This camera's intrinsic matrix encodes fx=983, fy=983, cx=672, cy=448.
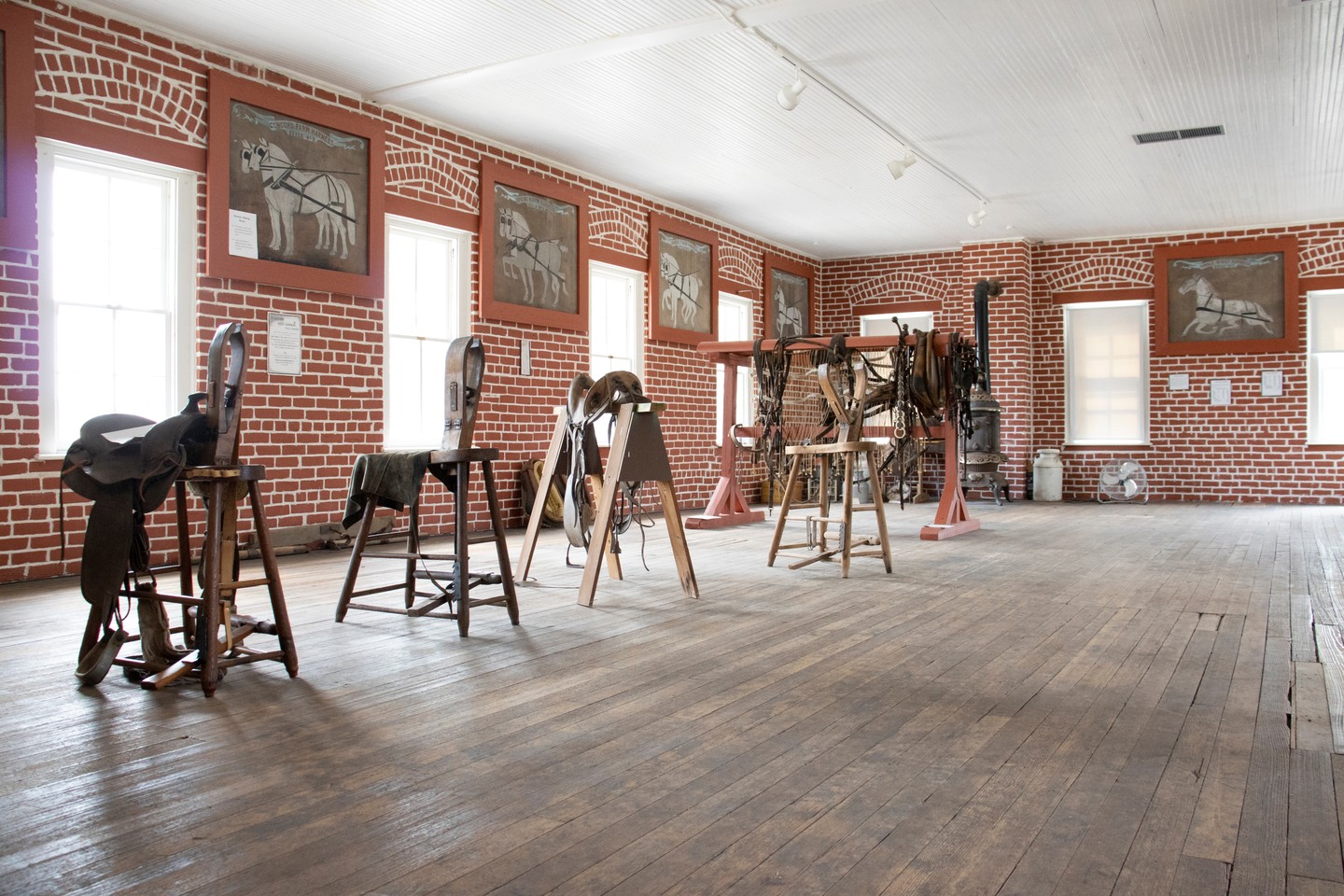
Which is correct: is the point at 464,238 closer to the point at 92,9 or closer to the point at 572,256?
the point at 572,256

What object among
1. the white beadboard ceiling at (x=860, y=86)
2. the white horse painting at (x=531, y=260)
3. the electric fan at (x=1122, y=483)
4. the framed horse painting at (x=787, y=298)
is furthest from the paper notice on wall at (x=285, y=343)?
the electric fan at (x=1122, y=483)

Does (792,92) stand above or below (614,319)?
above

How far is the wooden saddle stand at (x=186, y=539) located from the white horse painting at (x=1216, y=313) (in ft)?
39.7

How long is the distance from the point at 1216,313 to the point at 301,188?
35.5ft

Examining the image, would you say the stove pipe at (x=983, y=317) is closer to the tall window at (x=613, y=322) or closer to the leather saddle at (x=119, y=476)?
the tall window at (x=613, y=322)

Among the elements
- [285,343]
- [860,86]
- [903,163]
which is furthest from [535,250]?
[903,163]

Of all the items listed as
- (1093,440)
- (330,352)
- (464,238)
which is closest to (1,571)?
(330,352)

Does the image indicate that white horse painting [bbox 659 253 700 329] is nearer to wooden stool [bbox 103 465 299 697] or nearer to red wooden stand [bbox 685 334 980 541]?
red wooden stand [bbox 685 334 980 541]

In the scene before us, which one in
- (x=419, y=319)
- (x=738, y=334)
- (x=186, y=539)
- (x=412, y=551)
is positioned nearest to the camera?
(x=186, y=539)

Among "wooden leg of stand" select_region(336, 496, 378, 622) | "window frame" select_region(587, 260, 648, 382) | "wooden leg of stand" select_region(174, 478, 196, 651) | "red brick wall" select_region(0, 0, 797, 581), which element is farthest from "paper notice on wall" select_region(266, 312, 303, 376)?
"window frame" select_region(587, 260, 648, 382)

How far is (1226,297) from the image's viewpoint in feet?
40.0

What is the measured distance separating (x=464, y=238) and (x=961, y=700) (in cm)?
636

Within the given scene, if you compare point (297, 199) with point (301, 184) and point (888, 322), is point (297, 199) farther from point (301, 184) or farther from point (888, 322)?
point (888, 322)

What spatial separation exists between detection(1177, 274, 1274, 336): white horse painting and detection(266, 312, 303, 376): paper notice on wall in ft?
34.9
